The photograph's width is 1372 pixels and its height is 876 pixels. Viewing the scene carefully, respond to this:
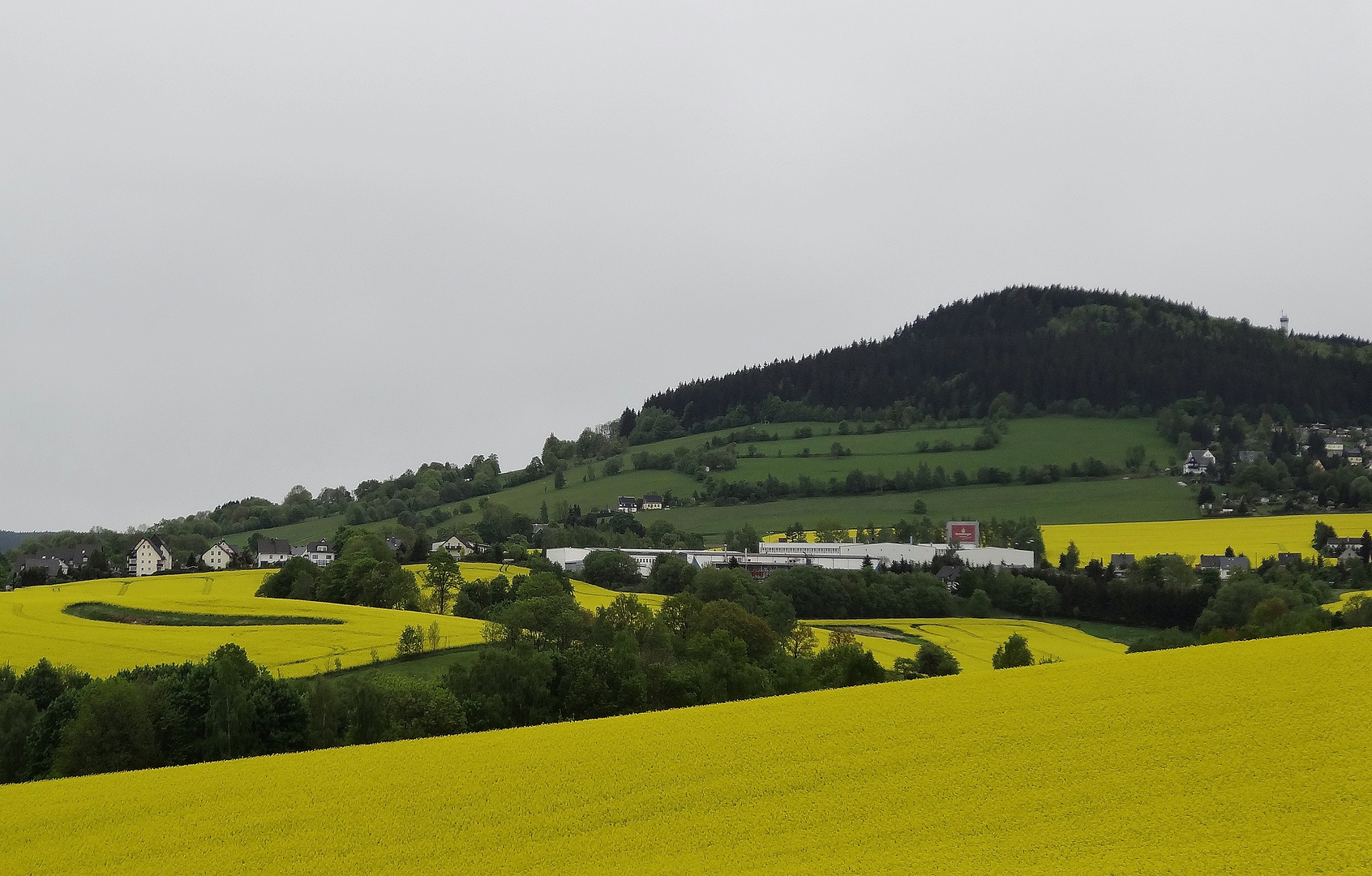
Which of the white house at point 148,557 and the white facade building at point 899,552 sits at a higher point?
the white house at point 148,557

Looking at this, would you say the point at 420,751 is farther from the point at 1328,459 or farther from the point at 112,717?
the point at 1328,459

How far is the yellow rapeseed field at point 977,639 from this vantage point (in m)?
63.8

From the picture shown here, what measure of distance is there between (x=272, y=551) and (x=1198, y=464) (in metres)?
118

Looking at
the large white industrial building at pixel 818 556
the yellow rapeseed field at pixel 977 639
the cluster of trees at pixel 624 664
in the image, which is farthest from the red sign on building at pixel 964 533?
the cluster of trees at pixel 624 664

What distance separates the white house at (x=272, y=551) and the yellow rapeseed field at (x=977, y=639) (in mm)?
75242

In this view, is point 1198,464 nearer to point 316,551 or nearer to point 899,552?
point 899,552

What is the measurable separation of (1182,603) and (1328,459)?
7896 centimetres

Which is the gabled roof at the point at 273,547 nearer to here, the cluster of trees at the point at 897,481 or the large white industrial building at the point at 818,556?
the large white industrial building at the point at 818,556

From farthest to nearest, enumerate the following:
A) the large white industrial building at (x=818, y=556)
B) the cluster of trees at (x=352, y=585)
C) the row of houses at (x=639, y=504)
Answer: the row of houses at (x=639, y=504), the large white industrial building at (x=818, y=556), the cluster of trees at (x=352, y=585)

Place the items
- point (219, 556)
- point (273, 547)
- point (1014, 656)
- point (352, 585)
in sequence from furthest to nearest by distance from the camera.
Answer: point (273, 547), point (219, 556), point (352, 585), point (1014, 656)

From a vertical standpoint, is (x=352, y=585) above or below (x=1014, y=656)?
above

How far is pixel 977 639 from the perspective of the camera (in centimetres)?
7250

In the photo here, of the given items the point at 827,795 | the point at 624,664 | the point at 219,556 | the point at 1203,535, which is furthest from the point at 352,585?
the point at 1203,535

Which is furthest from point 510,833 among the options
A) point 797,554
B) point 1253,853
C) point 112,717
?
point 797,554
